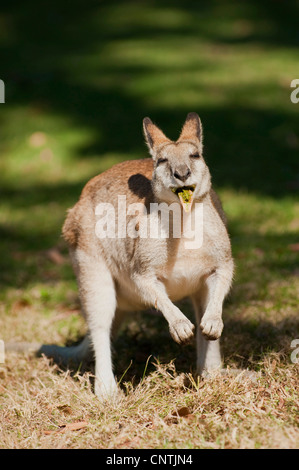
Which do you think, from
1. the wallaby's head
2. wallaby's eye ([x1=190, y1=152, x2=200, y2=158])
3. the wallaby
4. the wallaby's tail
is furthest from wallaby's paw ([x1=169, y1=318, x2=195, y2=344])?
the wallaby's tail

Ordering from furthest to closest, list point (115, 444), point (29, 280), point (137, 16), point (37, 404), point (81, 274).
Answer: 1. point (137, 16)
2. point (29, 280)
3. point (81, 274)
4. point (37, 404)
5. point (115, 444)

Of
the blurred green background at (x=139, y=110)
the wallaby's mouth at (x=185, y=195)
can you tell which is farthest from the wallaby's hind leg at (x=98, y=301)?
the blurred green background at (x=139, y=110)

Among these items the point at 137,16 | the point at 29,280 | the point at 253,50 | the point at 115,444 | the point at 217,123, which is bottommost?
the point at 115,444

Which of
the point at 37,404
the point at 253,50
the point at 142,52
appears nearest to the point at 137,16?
the point at 142,52

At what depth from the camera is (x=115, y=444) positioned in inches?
109

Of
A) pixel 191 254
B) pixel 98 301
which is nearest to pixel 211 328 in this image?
pixel 191 254

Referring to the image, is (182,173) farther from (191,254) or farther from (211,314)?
(211,314)

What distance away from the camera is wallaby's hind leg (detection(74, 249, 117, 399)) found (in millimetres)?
3775

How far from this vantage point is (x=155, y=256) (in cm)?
343

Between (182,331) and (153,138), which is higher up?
(153,138)

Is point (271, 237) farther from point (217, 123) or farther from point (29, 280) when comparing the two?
point (217, 123)

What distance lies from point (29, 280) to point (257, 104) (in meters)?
5.41

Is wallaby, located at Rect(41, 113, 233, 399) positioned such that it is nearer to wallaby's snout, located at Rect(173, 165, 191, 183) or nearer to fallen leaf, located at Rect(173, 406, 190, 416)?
wallaby's snout, located at Rect(173, 165, 191, 183)

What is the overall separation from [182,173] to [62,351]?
5.28ft
